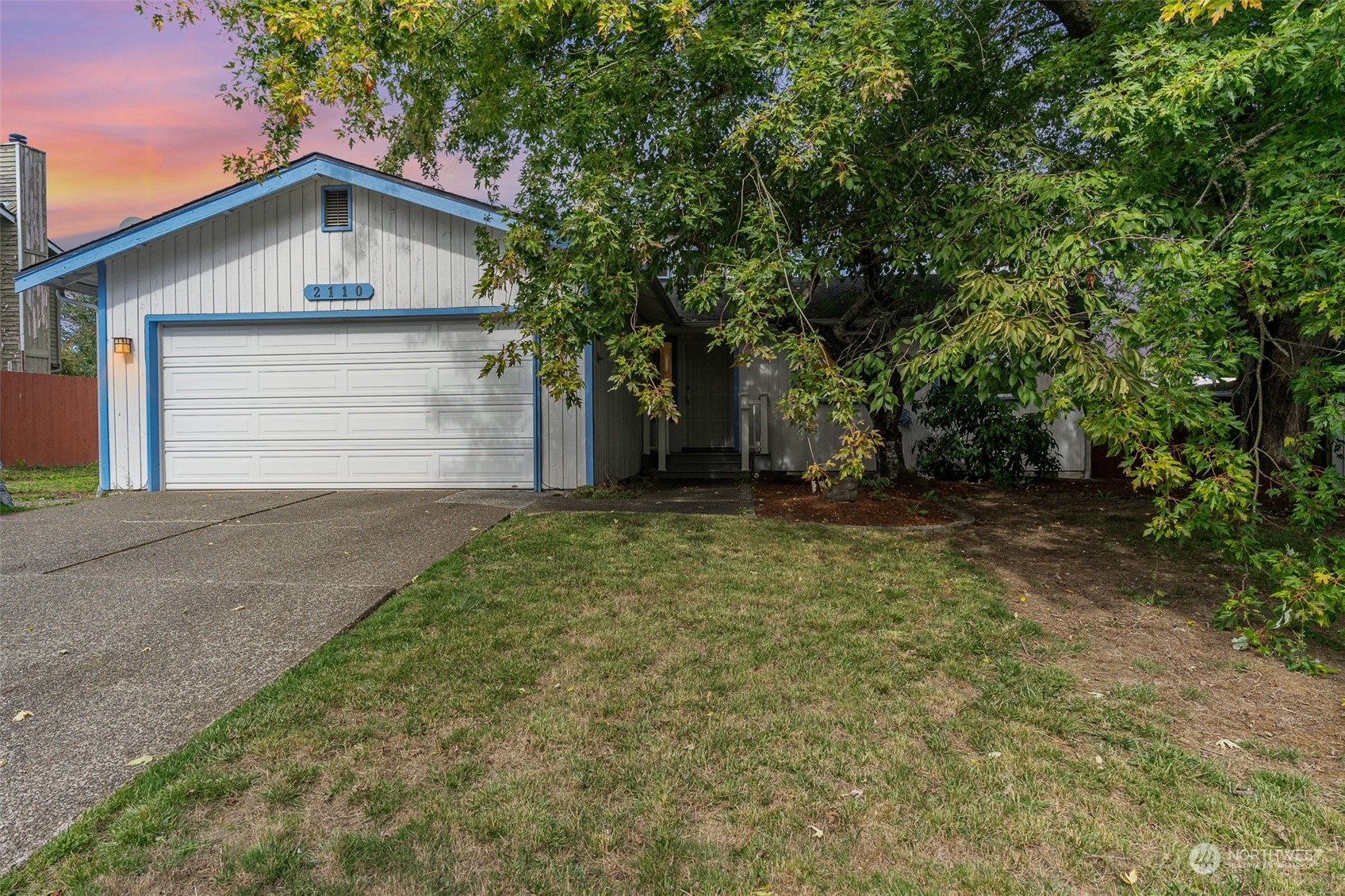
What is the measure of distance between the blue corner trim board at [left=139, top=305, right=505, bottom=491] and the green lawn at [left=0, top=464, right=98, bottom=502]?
0.89 metres

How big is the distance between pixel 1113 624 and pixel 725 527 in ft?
11.3

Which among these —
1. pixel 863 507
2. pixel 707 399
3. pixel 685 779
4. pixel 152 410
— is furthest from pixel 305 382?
pixel 685 779

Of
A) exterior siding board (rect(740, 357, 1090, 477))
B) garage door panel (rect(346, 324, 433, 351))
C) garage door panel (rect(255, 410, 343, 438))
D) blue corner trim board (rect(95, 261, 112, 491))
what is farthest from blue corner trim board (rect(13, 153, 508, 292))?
exterior siding board (rect(740, 357, 1090, 477))

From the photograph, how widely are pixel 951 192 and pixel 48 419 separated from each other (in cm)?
1761

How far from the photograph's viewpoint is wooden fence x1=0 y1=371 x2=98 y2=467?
13.7m

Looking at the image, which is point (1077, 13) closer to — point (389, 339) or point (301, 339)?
point (389, 339)

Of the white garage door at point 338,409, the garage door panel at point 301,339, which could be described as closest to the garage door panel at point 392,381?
the white garage door at point 338,409

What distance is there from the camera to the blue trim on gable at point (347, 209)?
909 centimetres

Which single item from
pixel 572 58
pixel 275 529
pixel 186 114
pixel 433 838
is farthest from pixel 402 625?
pixel 186 114

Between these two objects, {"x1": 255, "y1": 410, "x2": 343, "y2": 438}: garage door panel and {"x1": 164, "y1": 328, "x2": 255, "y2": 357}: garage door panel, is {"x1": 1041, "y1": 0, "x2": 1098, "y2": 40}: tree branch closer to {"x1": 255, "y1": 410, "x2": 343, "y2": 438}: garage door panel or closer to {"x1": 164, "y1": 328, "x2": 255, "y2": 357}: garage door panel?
{"x1": 255, "y1": 410, "x2": 343, "y2": 438}: garage door panel

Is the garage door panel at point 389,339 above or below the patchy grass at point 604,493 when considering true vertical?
above

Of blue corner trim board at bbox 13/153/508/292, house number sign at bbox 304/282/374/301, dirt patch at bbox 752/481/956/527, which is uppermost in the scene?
blue corner trim board at bbox 13/153/508/292

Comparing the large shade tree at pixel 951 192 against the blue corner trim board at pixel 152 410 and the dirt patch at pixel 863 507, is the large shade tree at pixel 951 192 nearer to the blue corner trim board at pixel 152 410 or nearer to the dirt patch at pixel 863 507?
the dirt patch at pixel 863 507

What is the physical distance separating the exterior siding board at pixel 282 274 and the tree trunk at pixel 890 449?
13.2 feet
